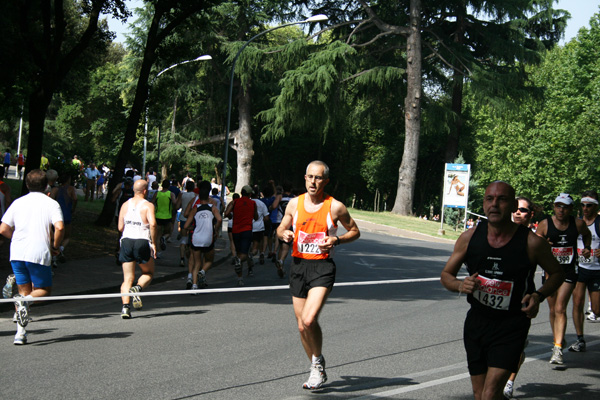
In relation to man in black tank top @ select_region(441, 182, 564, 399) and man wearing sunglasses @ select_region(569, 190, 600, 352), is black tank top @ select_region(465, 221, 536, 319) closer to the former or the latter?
man in black tank top @ select_region(441, 182, 564, 399)

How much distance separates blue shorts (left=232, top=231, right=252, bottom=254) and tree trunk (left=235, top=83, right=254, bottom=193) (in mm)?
34722

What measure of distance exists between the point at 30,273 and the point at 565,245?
5.74 m

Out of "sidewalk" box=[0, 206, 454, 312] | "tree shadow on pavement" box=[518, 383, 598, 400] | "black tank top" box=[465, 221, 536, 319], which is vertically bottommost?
"sidewalk" box=[0, 206, 454, 312]

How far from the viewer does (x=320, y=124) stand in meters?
37.5

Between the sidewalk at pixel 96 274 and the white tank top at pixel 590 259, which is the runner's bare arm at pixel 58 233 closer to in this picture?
the sidewalk at pixel 96 274

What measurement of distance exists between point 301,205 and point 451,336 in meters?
3.72

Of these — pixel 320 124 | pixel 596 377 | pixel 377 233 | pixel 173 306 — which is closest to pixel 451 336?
pixel 596 377

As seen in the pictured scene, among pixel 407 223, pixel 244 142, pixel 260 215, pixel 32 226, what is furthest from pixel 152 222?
pixel 244 142

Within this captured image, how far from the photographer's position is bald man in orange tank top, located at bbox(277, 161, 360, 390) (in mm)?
6366

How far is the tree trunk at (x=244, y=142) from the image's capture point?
49375 millimetres

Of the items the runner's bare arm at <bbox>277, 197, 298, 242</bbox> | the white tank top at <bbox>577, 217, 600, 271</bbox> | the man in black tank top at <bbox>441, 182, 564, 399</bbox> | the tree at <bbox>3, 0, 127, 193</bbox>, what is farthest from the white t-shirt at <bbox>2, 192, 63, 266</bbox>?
the tree at <bbox>3, 0, 127, 193</bbox>

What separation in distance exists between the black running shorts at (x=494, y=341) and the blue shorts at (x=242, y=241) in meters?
9.86

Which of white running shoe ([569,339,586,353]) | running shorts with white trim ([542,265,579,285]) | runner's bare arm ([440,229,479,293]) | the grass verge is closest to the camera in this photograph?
runner's bare arm ([440,229,479,293])

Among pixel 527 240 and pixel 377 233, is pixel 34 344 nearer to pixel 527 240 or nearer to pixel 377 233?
pixel 527 240
